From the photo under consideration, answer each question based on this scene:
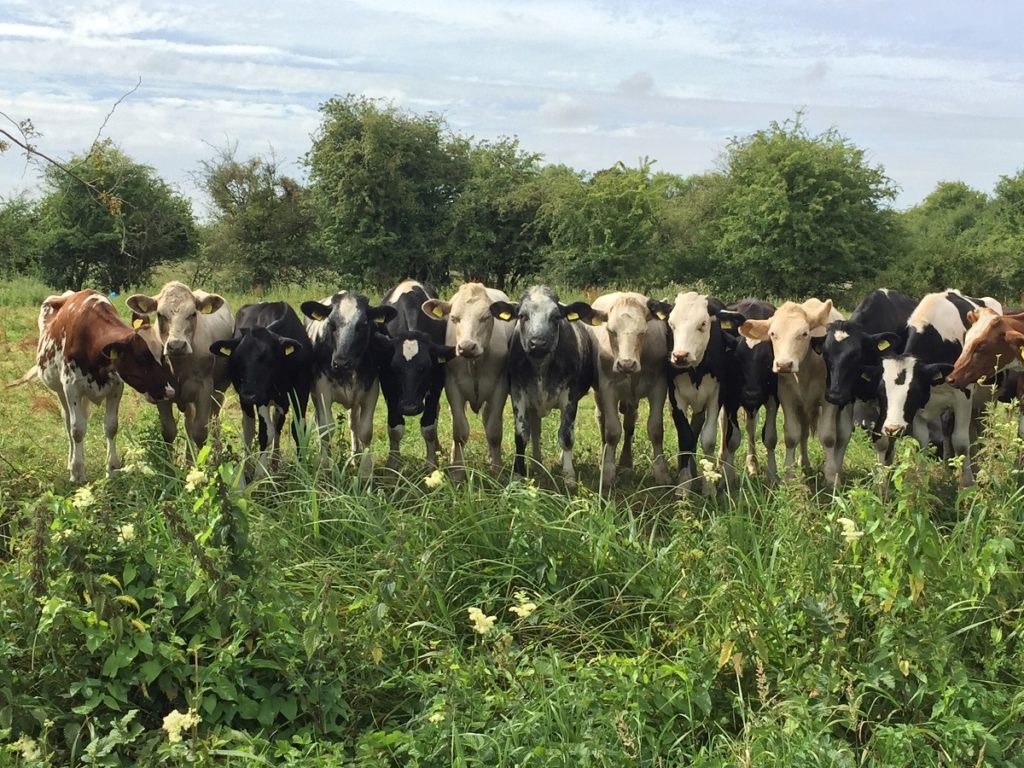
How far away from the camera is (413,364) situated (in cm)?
827

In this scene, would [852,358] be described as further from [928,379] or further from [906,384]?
[928,379]

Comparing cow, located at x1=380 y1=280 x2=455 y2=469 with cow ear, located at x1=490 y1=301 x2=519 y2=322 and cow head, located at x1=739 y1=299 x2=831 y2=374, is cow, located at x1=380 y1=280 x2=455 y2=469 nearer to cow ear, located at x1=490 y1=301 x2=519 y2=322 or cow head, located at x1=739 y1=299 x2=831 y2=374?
cow ear, located at x1=490 y1=301 x2=519 y2=322

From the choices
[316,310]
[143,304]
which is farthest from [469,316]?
[143,304]

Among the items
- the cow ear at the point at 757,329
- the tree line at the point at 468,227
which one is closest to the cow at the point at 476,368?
the cow ear at the point at 757,329

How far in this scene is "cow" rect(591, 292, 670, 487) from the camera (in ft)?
27.7

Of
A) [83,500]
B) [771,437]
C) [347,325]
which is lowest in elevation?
[771,437]

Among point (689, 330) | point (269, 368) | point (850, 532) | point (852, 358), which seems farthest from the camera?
point (689, 330)

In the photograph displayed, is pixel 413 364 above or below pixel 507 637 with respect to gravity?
above

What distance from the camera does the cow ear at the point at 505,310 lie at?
852 cm

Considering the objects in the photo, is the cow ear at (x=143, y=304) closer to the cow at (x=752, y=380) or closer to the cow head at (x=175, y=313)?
the cow head at (x=175, y=313)

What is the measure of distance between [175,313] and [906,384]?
6762 mm

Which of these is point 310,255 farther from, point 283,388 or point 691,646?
point 691,646

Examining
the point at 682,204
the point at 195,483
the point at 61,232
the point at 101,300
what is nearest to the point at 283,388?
the point at 101,300

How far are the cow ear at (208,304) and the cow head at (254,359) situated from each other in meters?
0.77
